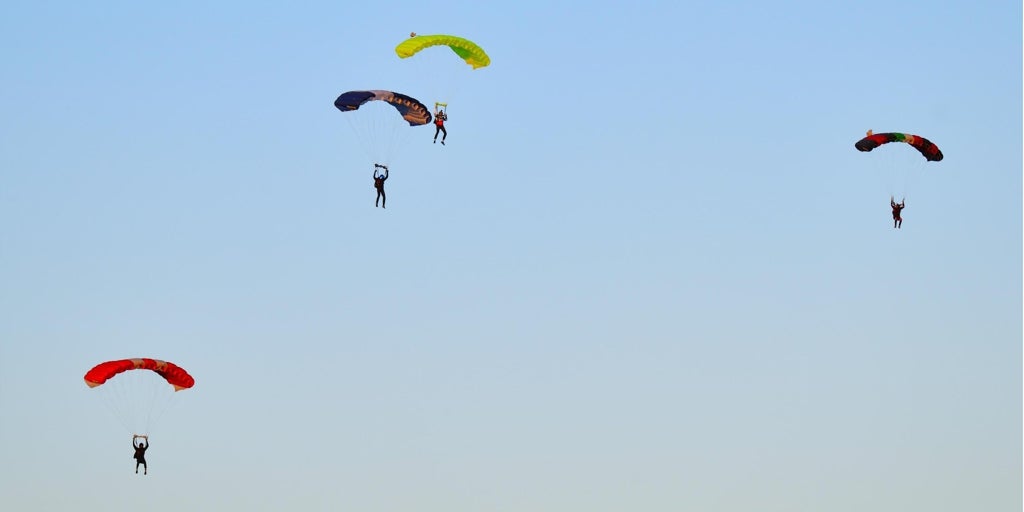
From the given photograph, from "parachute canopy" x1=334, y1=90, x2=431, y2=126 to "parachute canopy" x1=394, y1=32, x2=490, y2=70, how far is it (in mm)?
1427

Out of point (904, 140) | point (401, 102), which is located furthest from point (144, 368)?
point (904, 140)

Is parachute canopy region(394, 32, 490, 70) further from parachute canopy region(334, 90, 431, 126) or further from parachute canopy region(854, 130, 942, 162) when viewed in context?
parachute canopy region(854, 130, 942, 162)

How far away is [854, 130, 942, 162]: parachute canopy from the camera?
77.3 m

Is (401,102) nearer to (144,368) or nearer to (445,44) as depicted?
(445,44)

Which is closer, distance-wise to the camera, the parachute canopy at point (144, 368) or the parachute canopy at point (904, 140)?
the parachute canopy at point (144, 368)

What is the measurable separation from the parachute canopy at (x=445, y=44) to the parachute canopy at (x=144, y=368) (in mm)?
11219

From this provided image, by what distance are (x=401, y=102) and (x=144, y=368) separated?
10.8 metres

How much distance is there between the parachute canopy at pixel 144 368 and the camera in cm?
7047

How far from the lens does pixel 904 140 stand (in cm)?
7812

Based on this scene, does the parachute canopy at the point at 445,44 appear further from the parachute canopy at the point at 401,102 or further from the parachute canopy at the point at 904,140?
the parachute canopy at the point at 904,140

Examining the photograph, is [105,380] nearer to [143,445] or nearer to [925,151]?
[143,445]

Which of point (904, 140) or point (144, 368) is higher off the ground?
point (904, 140)

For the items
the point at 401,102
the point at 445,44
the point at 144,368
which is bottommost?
the point at 144,368

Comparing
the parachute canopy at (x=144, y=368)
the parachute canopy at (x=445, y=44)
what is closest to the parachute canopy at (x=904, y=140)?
the parachute canopy at (x=445, y=44)
